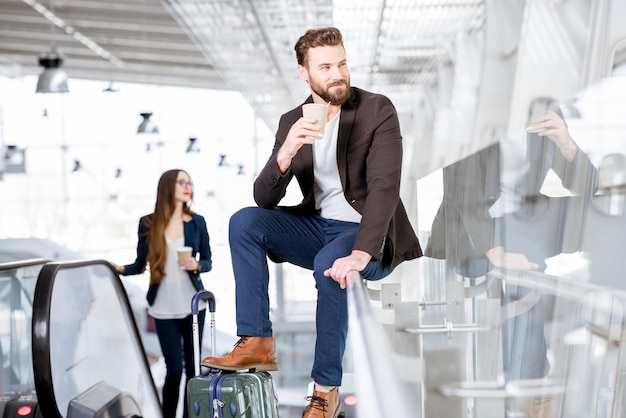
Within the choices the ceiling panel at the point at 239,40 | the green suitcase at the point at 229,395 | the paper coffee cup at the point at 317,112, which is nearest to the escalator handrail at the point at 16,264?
the green suitcase at the point at 229,395

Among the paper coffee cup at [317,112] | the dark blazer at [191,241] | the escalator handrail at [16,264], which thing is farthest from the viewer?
the dark blazer at [191,241]

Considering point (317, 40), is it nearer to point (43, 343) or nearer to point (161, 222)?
point (43, 343)

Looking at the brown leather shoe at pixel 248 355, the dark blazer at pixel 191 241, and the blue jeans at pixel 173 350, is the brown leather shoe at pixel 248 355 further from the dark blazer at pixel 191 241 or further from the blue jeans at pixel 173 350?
the dark blazer at pixel 191 241

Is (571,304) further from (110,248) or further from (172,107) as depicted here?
(110,248)

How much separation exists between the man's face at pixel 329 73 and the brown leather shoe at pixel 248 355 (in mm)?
804

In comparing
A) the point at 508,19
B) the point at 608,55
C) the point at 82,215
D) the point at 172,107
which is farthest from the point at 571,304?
the point at 82,215

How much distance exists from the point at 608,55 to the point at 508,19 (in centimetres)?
515

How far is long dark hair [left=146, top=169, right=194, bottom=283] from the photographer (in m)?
5.91

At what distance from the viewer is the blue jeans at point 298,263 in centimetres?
277

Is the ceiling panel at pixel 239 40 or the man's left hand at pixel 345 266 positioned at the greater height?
the ceiling panel at pixel 239 40

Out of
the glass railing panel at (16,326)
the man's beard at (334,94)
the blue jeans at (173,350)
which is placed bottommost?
the blue jeans at (173,350)

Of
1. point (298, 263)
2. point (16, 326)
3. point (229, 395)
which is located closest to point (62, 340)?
point (16, 326)

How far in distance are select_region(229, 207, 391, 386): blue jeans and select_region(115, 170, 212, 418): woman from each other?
8.31 ft

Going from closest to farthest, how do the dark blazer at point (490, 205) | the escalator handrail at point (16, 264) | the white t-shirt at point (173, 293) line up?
the dark blazer at point (490, 205) < the escalator handrail at point (16, 264) < the white t-shirt at point (173, 293)
